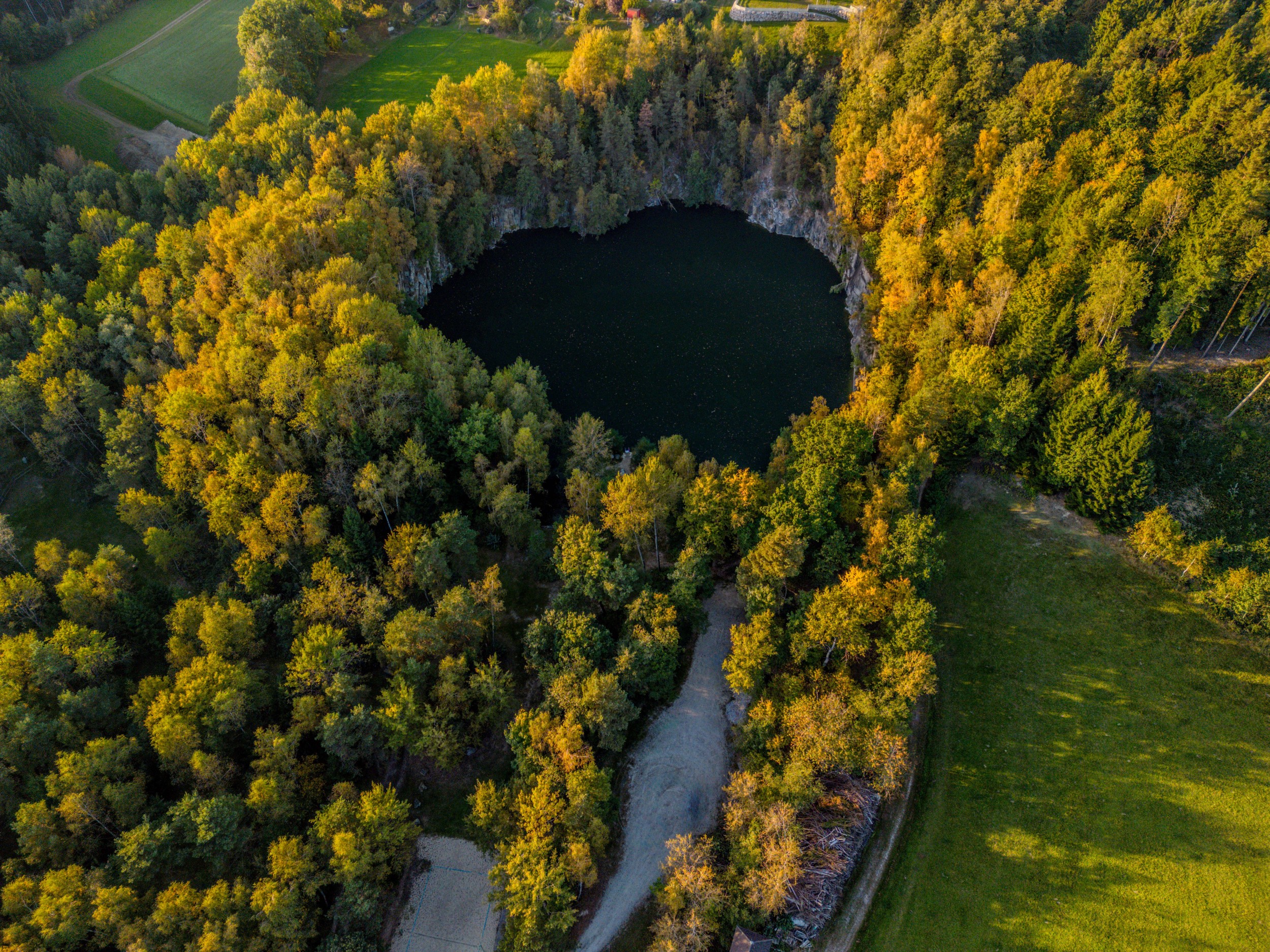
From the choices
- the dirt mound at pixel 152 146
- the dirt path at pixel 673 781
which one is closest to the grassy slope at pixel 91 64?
the dirt mound at pixel 152 146

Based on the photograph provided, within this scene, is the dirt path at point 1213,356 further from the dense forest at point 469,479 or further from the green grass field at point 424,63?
the green grass field at point 424,63

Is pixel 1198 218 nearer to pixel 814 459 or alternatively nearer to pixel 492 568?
pixel 814 459

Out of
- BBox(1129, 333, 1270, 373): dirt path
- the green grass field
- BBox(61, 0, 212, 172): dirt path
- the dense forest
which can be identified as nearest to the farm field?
BBox(61, 0, 212, 172): dirt path

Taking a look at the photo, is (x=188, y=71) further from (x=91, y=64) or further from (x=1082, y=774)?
(x=1082, y=774)

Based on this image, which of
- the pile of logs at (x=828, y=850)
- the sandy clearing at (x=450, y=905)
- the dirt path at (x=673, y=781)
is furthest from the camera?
the dirt path at (x=673, y=781)

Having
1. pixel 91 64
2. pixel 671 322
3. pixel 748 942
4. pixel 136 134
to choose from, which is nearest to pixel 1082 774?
pixel 748 942

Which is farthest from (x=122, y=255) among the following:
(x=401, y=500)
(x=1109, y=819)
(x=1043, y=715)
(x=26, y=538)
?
(x=1109, y=819)
